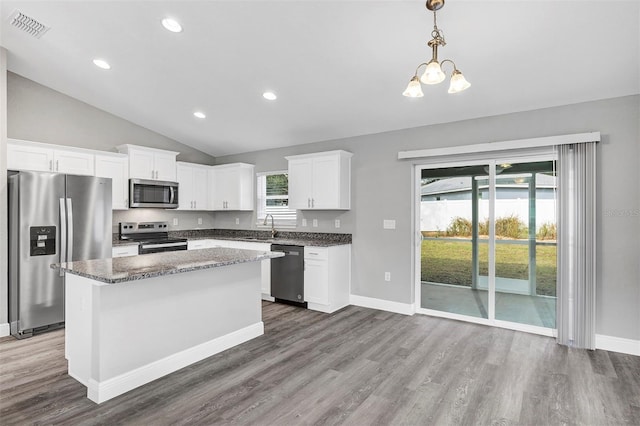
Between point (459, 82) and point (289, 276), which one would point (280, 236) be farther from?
point (459, 82)

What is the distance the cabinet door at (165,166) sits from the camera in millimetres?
5340

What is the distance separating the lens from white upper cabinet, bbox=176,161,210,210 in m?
5.81

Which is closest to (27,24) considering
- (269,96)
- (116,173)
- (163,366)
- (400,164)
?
(116,173)

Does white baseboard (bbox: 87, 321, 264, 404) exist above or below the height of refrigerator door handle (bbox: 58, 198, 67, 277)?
below

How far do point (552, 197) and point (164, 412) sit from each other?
417 cm

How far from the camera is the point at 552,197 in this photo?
12.2 feet

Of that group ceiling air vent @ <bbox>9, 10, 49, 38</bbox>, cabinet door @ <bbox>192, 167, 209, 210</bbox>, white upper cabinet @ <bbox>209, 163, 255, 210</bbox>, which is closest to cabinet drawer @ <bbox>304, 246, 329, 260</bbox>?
white upper cabinet @ <bbox>209, 163, 255, 210</bbox>

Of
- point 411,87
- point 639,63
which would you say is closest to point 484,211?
point 639,63

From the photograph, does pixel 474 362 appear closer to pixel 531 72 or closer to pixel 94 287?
pixel 531 72

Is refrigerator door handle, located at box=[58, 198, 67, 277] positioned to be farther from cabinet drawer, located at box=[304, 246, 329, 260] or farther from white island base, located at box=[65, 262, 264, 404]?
cabinet drawer, located at box=[304, 246, 329, 260]

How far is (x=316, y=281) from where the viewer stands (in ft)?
15.1

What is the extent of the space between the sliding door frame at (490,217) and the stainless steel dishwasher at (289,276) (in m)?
1.57

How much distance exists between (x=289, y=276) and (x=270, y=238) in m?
1.01

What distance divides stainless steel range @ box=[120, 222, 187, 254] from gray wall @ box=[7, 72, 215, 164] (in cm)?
124
